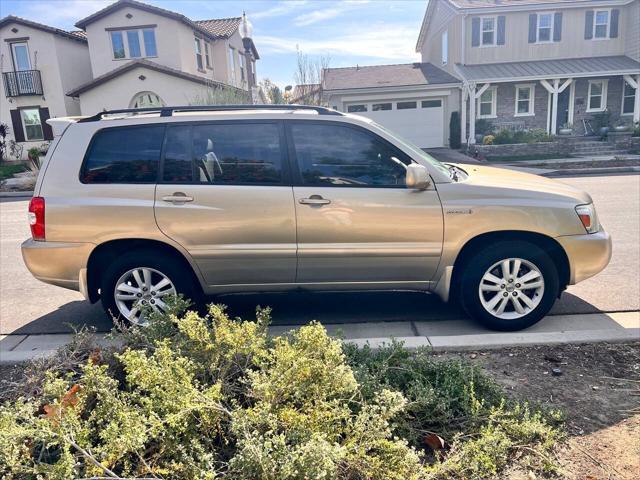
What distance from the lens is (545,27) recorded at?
995 inches

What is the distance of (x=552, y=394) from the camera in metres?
3.30

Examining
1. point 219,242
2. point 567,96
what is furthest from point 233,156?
point 567,96

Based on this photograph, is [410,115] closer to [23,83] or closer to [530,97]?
[530,97]

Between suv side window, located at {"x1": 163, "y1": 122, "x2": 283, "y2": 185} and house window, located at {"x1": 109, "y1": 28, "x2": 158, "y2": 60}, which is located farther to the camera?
house window, located at {"x1": 109, "y1": 28, "x2": 158, "y2": 60}

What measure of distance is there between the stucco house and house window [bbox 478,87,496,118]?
0.05 m

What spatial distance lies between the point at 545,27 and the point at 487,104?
4453mm

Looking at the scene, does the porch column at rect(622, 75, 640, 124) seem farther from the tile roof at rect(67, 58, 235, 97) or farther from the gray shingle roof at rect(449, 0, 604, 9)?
the tile roof at rect(67, 58, 235, 97)

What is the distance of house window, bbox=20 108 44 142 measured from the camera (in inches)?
1072

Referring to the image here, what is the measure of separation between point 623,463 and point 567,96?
27.1 metres

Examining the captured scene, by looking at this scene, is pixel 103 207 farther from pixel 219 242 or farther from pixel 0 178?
pixel 0 178

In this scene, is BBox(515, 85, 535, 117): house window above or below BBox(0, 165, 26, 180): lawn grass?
above

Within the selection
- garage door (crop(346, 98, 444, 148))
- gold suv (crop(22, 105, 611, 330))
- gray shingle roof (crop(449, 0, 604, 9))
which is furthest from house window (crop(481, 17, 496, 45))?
gold suv (crop(22, 105, 611, 330))

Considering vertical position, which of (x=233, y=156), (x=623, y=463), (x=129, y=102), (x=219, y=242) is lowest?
(x=623, y=463)

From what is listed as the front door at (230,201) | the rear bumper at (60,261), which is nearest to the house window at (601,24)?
the front door at (230,201)
